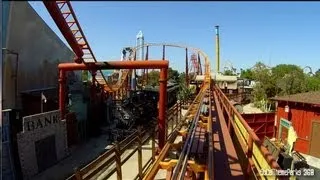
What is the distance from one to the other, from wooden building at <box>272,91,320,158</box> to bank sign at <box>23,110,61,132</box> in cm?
1101

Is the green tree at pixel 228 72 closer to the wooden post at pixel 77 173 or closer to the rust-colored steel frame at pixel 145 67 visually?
the rust-colored steel frame at pixel 145 67

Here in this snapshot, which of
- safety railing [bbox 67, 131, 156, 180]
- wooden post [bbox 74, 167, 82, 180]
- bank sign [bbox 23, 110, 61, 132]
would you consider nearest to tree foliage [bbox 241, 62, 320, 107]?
bank sign [bbox 23, 110, 61, 132]

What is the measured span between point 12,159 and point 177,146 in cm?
506

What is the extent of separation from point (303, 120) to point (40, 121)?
12.7 m

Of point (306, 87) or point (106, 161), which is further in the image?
point (306, 87)

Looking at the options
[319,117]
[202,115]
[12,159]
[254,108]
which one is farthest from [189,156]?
[254,108]

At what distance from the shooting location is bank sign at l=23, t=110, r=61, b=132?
1055 centimetres

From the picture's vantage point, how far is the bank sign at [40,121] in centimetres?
1055

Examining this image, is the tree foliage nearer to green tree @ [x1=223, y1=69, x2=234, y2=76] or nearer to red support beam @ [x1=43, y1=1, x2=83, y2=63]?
red support beam @ [x1=43, y1=1, x2=83, y2=63]

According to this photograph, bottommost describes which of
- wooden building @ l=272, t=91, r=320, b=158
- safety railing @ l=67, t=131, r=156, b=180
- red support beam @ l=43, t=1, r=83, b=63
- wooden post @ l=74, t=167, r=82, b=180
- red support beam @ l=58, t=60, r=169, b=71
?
wooden building @ l=272, t=91, r=320, b=158

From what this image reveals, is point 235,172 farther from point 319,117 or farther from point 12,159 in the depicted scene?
point 319,117

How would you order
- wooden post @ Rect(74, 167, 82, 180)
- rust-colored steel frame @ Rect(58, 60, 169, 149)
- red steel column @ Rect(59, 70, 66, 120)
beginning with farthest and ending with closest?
red steel column @ Rect(59, 70, 66, 120) < rust-colored steel frame @ Rect(58, 60, 169, 149) < wooden post @ Rect(74, 167, 82, 180)

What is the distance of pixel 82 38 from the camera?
1554cm

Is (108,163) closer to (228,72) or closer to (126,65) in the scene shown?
(126,65)
